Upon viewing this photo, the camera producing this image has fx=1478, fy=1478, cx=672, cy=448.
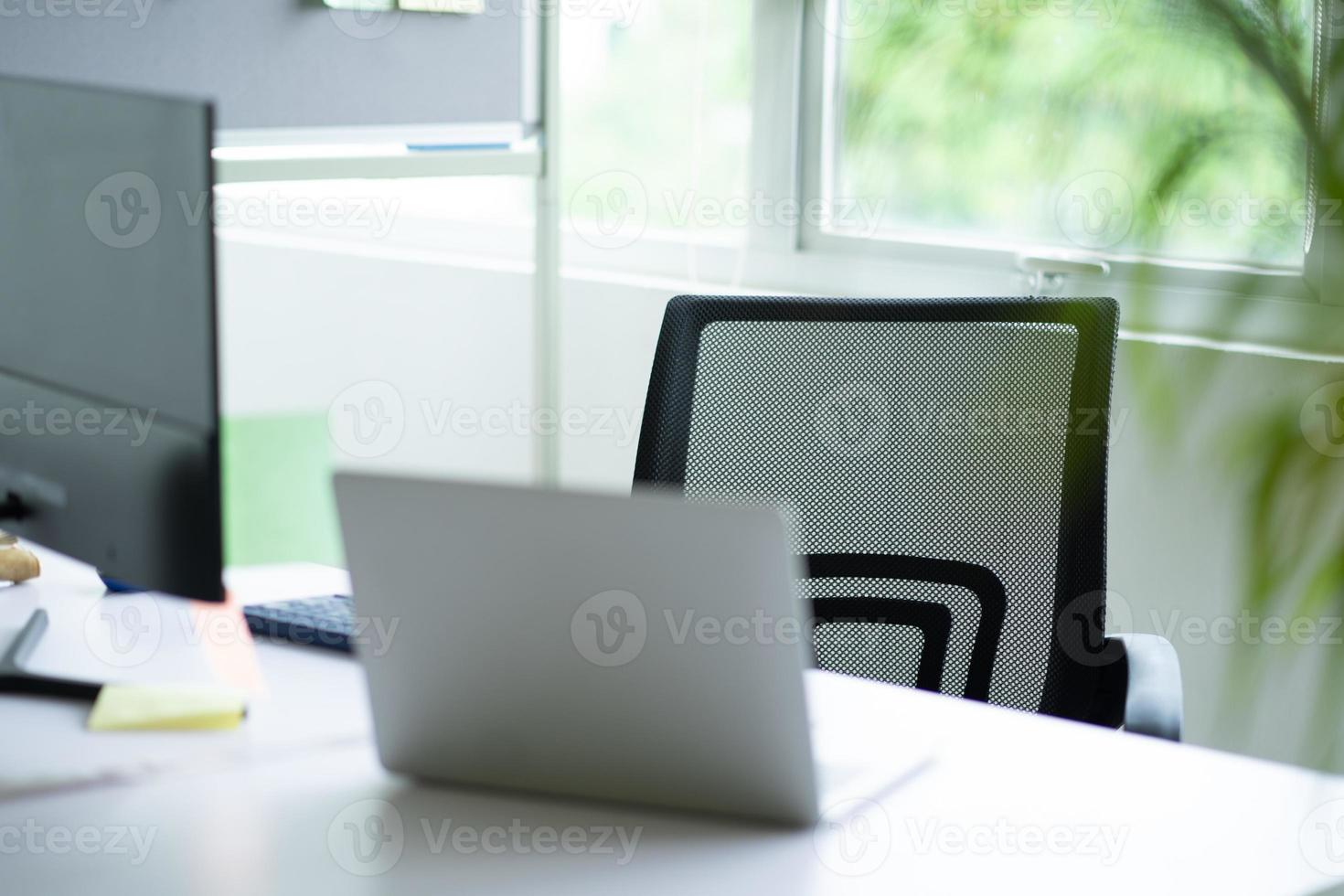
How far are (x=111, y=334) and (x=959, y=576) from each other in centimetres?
85

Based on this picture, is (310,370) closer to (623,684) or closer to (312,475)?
(312,475)

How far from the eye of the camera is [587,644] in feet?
3.03

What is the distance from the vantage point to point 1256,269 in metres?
0.52

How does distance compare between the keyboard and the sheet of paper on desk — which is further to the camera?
the keyboard

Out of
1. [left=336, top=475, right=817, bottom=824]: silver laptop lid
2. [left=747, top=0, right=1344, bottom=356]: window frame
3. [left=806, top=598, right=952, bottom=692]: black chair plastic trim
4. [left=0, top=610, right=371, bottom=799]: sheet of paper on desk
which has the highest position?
[left=747, top=0, right=1344, bottom=356]: window frame

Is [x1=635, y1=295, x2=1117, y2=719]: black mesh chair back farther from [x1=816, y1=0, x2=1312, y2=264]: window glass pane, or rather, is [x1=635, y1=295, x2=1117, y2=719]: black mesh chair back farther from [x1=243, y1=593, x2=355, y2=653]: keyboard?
[x1=243, y1=593, x2=355, y2=653]: keyboard

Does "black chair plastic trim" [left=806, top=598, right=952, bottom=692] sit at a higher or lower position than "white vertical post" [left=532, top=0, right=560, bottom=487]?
lower

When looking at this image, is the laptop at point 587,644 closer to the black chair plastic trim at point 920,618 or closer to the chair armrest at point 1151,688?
the chair armrest at point 1151,688

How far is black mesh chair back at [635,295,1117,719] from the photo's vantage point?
149 cm

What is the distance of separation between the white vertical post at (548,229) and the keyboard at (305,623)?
39.2 inches

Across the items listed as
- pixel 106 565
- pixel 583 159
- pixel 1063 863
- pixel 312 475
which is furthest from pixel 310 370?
pixel 1063 863

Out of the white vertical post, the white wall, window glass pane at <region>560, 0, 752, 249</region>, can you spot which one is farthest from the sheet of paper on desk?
window glass pane at <region>560, 0, 752, 249</region>

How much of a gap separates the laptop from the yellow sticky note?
0.63ft

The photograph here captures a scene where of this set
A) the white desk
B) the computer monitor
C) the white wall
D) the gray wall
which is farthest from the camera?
the gray wall
